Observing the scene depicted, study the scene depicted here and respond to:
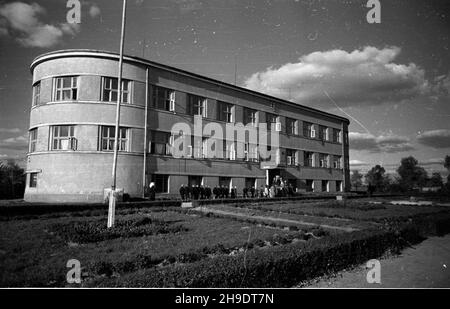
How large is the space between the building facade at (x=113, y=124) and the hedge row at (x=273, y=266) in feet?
64.2

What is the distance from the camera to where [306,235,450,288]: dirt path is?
655 cm

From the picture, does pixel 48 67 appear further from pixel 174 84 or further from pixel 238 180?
pixel 238 180

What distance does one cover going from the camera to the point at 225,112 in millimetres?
32812

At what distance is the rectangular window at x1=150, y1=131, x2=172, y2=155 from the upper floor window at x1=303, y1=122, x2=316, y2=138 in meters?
22.4

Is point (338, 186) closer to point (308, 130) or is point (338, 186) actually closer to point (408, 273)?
point (308, 130)

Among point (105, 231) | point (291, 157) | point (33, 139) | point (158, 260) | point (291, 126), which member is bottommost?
point (158, 260)

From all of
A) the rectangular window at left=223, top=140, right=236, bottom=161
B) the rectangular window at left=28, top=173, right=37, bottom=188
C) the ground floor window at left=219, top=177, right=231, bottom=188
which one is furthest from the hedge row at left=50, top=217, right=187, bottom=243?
the rectangular window at left=223, top=140, right=236, bottom=161

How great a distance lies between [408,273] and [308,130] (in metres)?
37.8

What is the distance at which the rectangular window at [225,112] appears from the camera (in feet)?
Answer: 105

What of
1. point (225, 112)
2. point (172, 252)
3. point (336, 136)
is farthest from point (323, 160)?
point (172, 252)

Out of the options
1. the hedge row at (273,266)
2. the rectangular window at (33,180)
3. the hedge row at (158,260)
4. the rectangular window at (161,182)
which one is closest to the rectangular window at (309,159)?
the rectangular window at (161,182)

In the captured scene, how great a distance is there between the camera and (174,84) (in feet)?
92.9
